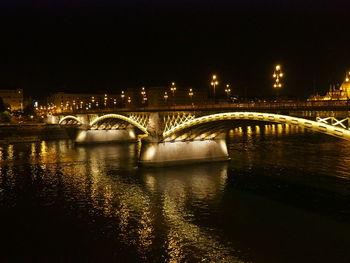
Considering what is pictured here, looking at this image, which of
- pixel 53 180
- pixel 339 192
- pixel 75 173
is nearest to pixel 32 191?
pixel 53 180

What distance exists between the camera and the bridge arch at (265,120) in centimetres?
2361

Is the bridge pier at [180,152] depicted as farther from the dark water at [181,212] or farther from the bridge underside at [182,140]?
the dark water at [181,212]

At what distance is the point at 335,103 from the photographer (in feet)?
82.0

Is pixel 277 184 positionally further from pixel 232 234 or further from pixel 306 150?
pixel 306 150

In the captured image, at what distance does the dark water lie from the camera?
756 inches

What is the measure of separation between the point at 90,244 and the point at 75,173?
22.0 meters

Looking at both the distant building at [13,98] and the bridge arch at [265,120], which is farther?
the distant building at [13,98]

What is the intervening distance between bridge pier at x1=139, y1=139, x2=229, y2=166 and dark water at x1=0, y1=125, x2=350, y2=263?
52.0 inches

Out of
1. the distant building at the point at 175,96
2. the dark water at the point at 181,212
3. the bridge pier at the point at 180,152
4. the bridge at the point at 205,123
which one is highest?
the distant building at the point at 175,96

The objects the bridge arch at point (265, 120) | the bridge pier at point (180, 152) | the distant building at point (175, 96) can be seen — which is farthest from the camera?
the distant building at point (175, 96)

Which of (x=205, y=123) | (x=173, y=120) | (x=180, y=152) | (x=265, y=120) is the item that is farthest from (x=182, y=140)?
(x=265, y=120)

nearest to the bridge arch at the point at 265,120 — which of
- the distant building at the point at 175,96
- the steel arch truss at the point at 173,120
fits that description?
the steel arch truss at the point at 173,120

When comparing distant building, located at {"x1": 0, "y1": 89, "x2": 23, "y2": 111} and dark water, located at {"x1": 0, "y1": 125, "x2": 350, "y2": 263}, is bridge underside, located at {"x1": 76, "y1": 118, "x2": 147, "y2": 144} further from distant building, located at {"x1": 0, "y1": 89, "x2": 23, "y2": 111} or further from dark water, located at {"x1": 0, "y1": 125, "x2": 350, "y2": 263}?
distant building, located at {"x1": 0, "y1": 89, "x2": 23, "y2": 111}

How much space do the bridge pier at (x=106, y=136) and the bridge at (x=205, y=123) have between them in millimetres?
13032
